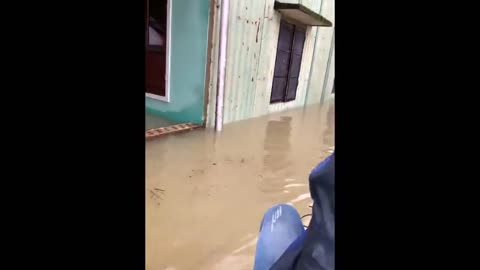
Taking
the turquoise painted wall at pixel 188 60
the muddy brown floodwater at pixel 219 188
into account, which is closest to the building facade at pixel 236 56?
the turquoise painted wall at pixel 188 60

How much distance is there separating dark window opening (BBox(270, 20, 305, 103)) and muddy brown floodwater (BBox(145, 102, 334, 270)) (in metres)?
1.43

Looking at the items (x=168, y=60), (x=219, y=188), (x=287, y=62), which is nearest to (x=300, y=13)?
(x=287, y=62)

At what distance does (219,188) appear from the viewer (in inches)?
113

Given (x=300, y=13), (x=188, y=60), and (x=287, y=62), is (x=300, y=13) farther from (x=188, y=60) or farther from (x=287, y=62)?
(x=188, y=60)

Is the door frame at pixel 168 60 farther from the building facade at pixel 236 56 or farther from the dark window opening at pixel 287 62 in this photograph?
the dark window opening at pixel 287 62

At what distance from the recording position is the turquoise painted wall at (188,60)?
4387mm

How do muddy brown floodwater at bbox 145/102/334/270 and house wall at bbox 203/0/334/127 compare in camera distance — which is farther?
house wall at bbox 203/0/334/127

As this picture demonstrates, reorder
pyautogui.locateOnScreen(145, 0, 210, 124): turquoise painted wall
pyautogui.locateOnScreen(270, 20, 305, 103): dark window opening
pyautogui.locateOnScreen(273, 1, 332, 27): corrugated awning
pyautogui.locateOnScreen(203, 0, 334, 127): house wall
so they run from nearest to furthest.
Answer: pyautogui.locateOnScreen(145, 0, 210, 124): turquoise painted wall
pyautogui.locateOnScreen(203, 0, 334, 127): house wall
pyautogui.locateOnScreen(273, 1, 332, 27): corrugated awning
pyautogui.locateOnScreen(270, 20, 305, 103): dark window opening

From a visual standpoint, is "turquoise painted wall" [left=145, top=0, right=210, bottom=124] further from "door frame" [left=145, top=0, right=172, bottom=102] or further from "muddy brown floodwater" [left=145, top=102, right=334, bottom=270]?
"muddy brown floodwater" [left=145, top=102, right=334, bottom=270]

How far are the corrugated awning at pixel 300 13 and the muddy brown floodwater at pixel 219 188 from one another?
1.73 meters

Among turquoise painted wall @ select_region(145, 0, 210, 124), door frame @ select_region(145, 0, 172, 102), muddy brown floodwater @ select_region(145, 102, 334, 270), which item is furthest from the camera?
door frame @ select_region(145, 0, 172, 102)

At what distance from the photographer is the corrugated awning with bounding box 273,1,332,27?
17.3 feet

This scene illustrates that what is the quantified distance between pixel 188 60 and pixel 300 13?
2.07m

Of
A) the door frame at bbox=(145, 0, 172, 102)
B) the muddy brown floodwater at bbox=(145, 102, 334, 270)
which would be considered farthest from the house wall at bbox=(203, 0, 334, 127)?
the door frame at bbox=(145, 0, 172, 102)
